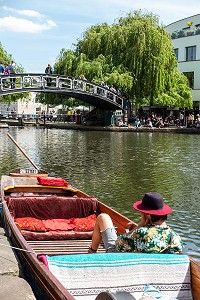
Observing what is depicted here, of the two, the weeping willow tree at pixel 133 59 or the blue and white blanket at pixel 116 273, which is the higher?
A: the weeping willow tree at pixel 133 59

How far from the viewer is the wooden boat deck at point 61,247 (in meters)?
5.72

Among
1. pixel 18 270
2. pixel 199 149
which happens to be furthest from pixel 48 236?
pixel 199 149

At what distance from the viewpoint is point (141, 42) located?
3397 cm

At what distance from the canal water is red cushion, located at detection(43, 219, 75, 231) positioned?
Answer: 1564 millimetres

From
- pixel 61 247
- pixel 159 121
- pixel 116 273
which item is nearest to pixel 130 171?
pixel 61 247

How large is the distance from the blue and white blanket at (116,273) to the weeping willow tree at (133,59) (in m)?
30.3

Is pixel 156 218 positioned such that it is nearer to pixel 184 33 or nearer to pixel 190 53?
pixel 190 53

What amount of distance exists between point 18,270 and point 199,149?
17.3 meters

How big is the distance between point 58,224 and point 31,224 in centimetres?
38

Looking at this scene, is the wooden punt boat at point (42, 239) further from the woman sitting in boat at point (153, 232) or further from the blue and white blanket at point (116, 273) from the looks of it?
the woman sitting in boat at point (153, 232)

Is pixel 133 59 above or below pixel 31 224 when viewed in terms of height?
above

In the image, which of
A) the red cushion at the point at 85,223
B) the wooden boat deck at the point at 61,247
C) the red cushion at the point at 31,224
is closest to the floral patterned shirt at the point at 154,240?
the wooden boat deck at the point at 61,247

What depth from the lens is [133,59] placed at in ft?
113

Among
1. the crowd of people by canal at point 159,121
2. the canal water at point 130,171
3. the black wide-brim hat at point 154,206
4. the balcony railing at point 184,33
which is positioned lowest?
the canal water at point 130,171
